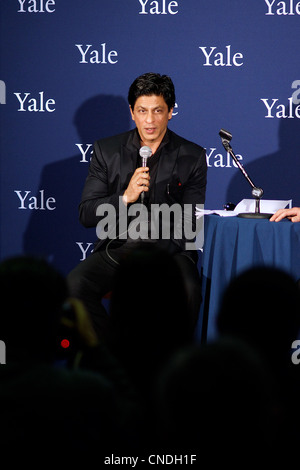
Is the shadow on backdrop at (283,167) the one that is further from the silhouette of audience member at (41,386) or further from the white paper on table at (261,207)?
the silhouette of audience member at (41,386)

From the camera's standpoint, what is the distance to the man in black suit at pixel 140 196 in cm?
299

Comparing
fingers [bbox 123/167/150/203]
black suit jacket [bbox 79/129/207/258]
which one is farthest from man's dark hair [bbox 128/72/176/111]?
fingers [bbox 123/167/150/203]

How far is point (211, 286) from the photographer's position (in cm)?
293

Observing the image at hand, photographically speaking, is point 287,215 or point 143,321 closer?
point 143,321

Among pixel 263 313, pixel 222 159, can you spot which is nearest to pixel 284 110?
pixel 222 159

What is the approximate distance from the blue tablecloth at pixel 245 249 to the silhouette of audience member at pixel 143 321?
1308 mm

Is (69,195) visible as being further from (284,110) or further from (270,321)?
(270,321)

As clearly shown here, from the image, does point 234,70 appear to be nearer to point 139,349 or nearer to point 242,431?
point 139,349

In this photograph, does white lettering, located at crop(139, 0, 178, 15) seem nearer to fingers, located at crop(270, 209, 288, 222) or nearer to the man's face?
the man's face

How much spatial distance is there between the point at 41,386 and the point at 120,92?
122 inches

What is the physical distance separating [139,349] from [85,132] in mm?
2704

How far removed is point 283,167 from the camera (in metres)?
3.87

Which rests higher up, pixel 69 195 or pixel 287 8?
pixel 287 8

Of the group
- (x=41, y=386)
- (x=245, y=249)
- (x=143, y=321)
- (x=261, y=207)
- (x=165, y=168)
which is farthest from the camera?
(x=165, y=168)
